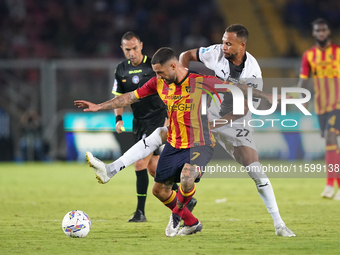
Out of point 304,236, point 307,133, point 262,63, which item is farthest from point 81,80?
point 304,236

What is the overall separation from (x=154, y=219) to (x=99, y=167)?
5.22ft

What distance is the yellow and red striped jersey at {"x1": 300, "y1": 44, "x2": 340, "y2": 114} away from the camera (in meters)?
8.73

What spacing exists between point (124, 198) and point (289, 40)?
500 inches

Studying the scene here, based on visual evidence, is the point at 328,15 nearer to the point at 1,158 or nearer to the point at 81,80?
the point at 81,80

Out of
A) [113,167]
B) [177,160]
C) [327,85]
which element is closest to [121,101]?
[113,167]

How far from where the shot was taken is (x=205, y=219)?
656cm

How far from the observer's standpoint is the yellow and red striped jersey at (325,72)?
8.73 meters

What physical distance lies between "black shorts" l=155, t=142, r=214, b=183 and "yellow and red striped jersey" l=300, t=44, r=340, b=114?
4.04 m

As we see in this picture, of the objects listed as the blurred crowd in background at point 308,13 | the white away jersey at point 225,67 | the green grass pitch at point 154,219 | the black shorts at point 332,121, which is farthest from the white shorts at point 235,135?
the blurred crowd in background at point 308,13

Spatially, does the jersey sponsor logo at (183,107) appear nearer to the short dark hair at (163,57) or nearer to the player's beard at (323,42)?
the short dark hair at (163,57)

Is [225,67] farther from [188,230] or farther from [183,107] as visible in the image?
[188,230]

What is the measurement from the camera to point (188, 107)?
17.4 ft

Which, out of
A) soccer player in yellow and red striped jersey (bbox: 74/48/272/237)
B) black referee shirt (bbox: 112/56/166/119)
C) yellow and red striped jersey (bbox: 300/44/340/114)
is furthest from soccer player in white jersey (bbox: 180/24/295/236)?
yellow and red striped jersey (bbox: 300/44/340/114)

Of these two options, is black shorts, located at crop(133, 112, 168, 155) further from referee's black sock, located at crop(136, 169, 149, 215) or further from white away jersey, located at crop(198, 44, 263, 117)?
white away jersey, located at crop(198, 44, 263, 117)
